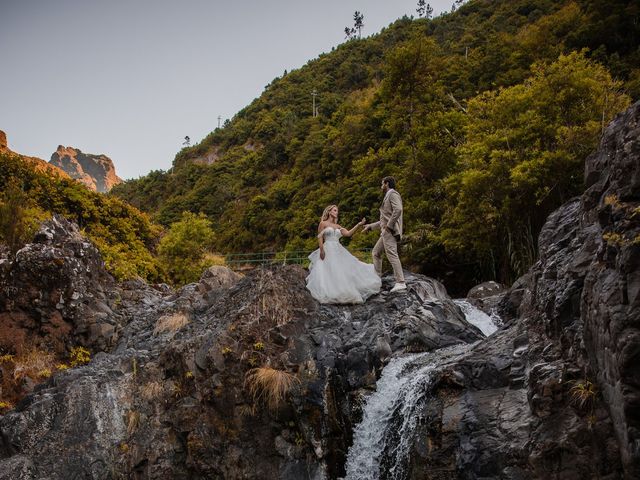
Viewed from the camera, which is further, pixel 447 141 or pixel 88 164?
pixel 88 164

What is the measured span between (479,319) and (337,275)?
4.09 metres

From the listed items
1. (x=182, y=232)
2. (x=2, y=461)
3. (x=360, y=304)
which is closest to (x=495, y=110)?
(x=360, y=304)

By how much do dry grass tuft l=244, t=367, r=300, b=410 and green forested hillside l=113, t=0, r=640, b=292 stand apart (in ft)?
35.0

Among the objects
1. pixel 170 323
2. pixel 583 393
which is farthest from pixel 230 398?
pixel 583 393

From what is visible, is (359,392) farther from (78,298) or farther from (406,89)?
(406,89)

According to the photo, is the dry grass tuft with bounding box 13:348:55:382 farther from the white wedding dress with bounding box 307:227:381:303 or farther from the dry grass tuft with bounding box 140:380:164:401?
the white wedding dress with bounding box 307:227:381:303

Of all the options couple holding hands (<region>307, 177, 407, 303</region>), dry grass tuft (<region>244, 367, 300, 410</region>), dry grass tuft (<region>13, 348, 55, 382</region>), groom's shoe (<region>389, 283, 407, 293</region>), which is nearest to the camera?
dry grass tuft (<region>244, 367, 300, 410</region>)

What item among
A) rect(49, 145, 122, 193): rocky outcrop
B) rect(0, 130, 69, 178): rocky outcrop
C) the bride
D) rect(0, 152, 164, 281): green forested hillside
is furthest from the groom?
rect(49, 145, 122, 193): rocky outcrop

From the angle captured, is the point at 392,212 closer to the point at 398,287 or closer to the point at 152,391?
the point at 398,287

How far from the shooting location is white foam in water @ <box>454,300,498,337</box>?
11.1 m

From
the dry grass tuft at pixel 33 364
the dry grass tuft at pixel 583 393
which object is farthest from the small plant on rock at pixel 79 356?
the dry grass tuft at pixel 583 393

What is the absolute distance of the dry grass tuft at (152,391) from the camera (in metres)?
9.00

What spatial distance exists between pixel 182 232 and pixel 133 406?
10.8 meters

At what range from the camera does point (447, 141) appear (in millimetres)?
22672
